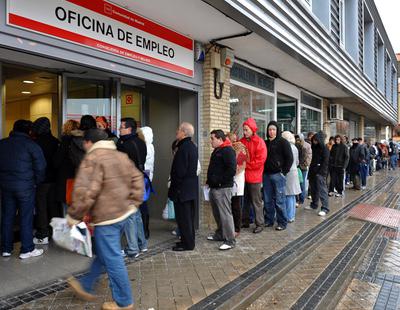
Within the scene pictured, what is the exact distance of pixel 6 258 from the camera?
15.3 ft

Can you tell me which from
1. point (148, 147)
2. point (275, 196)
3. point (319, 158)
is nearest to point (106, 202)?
point (148, 147)

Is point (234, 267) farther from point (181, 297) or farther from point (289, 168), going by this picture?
point (289, 168)

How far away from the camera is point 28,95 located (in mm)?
6090

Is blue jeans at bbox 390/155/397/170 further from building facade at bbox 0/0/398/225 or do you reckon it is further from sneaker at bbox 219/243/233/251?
sneaker at bbox 219/243/233/251

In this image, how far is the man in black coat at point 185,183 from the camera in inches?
197

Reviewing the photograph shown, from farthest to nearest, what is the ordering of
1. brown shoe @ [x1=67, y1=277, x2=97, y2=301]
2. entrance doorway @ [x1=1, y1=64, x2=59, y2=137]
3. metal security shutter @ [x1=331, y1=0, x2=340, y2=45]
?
metal security shutter @ [x1=331, y1=0, x2=340, y2=45] → entrance doorway @ [x1=1, y1=64, x2=59, y2=137] → brown shoe @ [x1=67, y1=277, x2=97, y2=301]

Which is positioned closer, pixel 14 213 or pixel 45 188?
pixel 14 213

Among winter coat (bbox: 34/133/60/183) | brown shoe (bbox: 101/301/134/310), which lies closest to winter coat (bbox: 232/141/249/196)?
winter coat (bbox: 34/133/60/183)

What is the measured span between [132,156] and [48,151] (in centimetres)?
137

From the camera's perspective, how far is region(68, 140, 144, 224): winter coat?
291 cm

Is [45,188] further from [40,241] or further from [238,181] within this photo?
[238,181]

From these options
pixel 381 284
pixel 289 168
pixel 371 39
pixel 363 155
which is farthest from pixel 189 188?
pixel 371 39

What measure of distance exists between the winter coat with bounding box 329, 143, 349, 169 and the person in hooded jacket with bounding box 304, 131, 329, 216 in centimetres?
241

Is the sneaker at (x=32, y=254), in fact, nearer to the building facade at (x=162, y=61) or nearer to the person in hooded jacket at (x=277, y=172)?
the building facade at (x=162, y=61)
